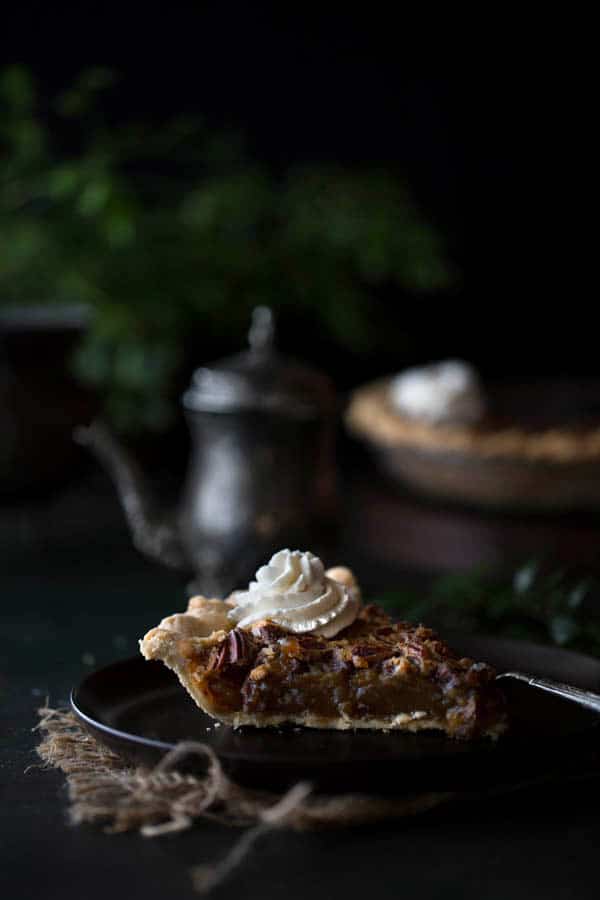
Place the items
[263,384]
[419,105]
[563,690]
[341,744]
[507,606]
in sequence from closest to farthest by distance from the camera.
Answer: [341,744] < [563,690] < [507,606] < [263,384] < [419,105]

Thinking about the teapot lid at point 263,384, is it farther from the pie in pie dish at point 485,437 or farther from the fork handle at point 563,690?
the fork handle at point 563,690

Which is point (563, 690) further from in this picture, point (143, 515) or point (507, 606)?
point (143, 515)

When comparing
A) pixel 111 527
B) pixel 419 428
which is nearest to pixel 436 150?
pixel 419 428

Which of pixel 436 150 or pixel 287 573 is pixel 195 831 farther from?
pixel 436 150

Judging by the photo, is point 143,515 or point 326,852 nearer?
point 326,852

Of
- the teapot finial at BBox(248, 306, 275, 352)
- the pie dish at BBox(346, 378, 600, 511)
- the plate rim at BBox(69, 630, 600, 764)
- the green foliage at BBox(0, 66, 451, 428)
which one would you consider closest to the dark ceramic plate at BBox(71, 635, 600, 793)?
the plate rim at BBox(69, 630, 600, 764)

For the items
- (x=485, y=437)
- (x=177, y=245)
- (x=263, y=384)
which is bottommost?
(x=485, y=437)

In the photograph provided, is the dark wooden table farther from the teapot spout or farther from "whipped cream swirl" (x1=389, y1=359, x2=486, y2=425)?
"whipped cream swirl" (x1=389, y1=359, x2=486, y2=425)

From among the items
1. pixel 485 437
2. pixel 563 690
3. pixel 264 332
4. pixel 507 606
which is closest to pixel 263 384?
pixel 264 332
